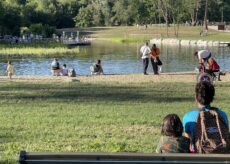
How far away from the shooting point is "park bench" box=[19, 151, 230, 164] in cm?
454

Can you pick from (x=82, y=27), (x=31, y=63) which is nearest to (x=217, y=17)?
(x=82, y=27)

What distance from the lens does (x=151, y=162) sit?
15.0 ft

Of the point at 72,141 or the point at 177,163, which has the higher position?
the point at 177,163

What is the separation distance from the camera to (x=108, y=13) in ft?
442

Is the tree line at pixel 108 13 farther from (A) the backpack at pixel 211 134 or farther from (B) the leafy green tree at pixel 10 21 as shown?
(A) the backpack at pixel 211 134

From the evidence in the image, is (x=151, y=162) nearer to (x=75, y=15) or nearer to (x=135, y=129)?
(x=135, y=129)

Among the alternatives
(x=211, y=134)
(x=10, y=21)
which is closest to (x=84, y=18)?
(x=10, y=21)

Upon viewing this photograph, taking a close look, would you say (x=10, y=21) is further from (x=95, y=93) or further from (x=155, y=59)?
(x=95, y=93)

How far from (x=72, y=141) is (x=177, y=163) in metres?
4.42

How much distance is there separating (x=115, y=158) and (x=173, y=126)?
3.14 feet

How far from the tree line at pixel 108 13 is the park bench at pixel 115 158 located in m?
91.2

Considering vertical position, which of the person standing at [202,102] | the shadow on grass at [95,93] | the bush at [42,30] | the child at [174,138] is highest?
the person standing at [202,102]

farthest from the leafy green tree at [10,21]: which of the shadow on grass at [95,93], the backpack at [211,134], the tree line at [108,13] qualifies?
the backpack at [211,134]

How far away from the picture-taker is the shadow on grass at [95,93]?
15.8 metres
